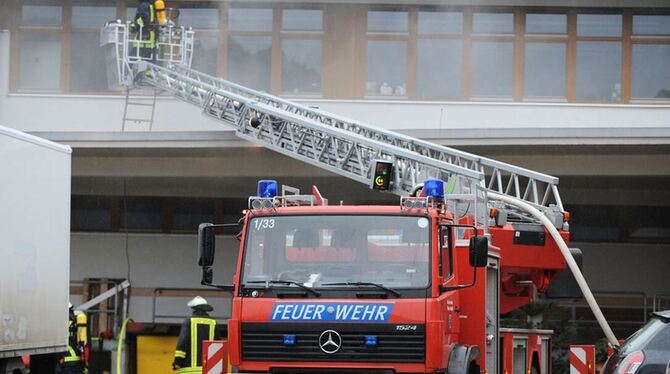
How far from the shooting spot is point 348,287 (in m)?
8.88

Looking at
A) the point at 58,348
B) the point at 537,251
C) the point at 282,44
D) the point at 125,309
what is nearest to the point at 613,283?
the point at 282,44

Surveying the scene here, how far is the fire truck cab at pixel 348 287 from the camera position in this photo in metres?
8.78

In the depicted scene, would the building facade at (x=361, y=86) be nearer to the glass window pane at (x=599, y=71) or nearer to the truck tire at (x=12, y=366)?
the glass window pane at (x=599, y=71)

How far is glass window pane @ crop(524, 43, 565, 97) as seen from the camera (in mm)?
22062

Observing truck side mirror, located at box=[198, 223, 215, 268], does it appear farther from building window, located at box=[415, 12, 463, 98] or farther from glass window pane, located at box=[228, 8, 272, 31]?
glass window pane, located at box=[228, 8, 272, 31]

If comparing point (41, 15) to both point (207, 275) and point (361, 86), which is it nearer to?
point (361, 86)

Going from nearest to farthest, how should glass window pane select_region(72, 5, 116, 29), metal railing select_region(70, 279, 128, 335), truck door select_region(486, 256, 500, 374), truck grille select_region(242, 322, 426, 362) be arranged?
truck grille select_region(242, 322, 426, 362)
truck door select_region(486, 256, 500, 374)
metal railing select_region(70, 279, 128, 335)
glass window pane select_region(72, 5, 116, 29)

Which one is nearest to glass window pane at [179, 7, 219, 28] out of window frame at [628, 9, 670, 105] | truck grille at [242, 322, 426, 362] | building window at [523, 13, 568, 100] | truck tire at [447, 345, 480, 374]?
building window at [523, 13, 568, 100]

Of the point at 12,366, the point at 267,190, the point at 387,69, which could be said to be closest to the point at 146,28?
the point at 387,69

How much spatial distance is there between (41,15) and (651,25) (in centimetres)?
1147

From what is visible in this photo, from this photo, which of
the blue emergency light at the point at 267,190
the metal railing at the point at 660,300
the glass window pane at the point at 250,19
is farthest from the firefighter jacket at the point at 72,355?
the metal railing at the point at 660,300

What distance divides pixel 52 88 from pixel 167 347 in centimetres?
597

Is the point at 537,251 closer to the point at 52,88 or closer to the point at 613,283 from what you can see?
the point at 613,283

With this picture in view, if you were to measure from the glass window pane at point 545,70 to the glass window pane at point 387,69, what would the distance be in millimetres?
2324
